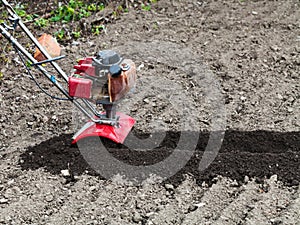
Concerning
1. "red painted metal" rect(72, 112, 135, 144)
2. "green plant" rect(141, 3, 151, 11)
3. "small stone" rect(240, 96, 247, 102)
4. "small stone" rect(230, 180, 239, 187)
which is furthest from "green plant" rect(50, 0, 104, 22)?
"small stone" rect(230, 180, 239, 187)

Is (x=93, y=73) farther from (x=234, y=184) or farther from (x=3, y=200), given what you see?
(x=234, y=184)

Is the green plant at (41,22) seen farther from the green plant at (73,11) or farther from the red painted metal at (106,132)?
the red painted metal at (106,132)

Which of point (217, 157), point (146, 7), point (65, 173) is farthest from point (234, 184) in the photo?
point (146, 7)

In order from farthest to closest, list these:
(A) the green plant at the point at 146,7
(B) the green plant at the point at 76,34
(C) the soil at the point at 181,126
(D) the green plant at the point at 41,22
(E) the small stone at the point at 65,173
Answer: (A) the green plant at the point at 146,7 → (D) the green plant at the point at 41,22 → (B) the green plant at the point at 76,34 → (E) the small stone at the point at 65,173 → (C) the soil at the point at 181,126

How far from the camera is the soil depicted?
308 cm

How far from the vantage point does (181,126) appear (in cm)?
385

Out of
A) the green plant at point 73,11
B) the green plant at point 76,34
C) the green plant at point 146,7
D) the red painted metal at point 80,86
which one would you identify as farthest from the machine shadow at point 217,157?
the green plant at point 146,7

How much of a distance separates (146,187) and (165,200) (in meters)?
0.15

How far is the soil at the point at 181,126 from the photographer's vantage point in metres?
3.08

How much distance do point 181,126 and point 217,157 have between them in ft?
1.65

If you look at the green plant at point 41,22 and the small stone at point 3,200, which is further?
the green plant at point 41,22

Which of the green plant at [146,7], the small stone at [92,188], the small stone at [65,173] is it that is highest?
the green plant at [146,7]

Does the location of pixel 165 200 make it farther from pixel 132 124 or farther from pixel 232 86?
Answer: pixel 232 86

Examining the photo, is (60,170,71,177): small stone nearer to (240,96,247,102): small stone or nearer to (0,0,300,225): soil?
(0,0,300,225): soil
